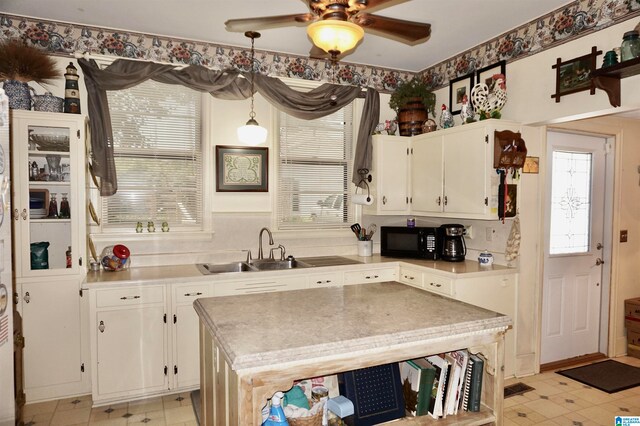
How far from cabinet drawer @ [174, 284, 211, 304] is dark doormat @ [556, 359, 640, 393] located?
314cm

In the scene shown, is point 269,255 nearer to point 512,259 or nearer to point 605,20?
point 512,259

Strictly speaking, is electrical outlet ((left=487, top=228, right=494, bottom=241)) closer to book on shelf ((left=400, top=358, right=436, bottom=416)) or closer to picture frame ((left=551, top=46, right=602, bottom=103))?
picture frame ((left=551, top=46, right=602, bottom=103))

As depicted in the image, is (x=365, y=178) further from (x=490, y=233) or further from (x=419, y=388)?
(x=419, y=388)

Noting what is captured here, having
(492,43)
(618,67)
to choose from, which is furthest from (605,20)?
(492,43)

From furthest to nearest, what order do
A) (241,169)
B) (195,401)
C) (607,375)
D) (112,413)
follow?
(241,169) < (607,375) < (195,401) < (112,413)

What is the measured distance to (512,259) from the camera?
3553mm

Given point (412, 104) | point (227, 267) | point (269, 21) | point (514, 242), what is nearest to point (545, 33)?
point (412, 104)

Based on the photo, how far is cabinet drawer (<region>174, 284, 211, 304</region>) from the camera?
3241 mm

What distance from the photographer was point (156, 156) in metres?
3.72

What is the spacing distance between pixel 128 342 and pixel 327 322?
6.58 feet

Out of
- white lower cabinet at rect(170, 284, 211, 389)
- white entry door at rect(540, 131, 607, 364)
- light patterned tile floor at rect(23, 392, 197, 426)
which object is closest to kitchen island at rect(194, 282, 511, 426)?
light patterned tile floor at rect(23, 392, 197, 426)

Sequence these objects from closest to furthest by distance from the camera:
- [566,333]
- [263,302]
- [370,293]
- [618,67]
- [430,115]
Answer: [263,302]
[370,293]
[618,67]
[566,333]
[430,115]

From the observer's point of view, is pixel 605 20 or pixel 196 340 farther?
pixel 196 340

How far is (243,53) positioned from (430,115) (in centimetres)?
209
